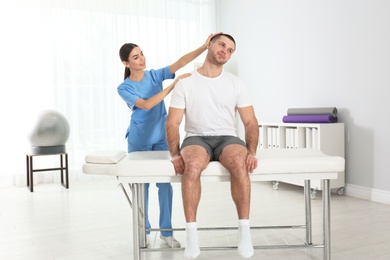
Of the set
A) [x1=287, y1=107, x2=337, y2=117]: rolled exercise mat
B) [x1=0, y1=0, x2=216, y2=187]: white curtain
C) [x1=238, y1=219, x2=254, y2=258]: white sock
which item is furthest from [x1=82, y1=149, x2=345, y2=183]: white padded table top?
[x1=0, y1=0, x2=216, y2=187]: white curtain

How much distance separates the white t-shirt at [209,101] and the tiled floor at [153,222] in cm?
67

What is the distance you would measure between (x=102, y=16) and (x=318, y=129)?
8.95 ft

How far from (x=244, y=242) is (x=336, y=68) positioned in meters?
2.34

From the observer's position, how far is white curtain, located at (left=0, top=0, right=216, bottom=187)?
4.23 metres

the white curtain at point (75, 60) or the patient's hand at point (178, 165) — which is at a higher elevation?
the white curtain at point (75, 60)

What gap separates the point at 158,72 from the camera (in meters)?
2.39

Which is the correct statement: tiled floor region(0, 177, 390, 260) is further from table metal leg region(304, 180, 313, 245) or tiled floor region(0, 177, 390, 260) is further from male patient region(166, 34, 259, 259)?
male patient region(166, 34, 259, 259)

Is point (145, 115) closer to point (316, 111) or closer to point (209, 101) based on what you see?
point (209, 101)

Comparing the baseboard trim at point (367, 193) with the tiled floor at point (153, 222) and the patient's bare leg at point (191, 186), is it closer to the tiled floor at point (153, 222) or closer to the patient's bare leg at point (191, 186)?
the tiled floor at point (153, 222)

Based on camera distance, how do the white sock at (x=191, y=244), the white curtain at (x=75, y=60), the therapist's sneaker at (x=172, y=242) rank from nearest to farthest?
1. the white sock at (x=191, y=244)
2. the therapist's sneaker at (x=172, y=242)
3. the white curtain at (x=75, y=60)

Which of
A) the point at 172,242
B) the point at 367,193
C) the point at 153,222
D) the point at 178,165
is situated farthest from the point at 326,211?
the point at 367,193

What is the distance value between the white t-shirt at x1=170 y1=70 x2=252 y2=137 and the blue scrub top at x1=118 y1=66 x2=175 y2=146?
330 millimetres

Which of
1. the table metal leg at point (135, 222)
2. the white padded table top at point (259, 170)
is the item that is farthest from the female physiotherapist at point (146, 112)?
the white padded table top at point (259, 170)

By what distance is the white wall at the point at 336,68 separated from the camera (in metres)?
3.18
